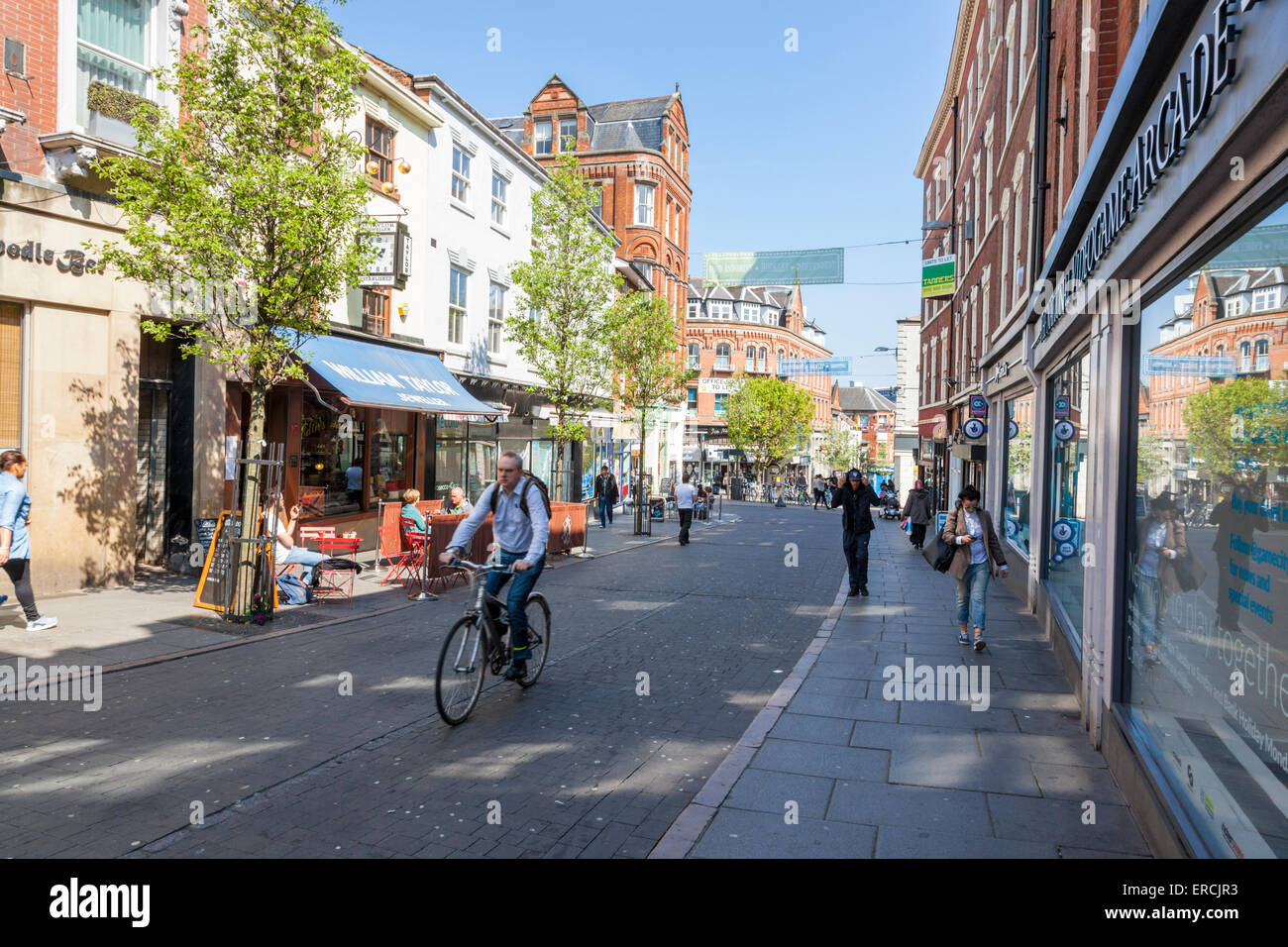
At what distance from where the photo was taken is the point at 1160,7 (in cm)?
418

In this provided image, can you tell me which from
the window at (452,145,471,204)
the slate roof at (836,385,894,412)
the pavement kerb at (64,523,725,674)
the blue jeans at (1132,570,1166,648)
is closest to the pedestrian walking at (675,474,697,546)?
the window at (452,145,471,204)

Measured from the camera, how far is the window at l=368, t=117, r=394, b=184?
1695 cm

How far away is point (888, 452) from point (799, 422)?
4516 centimetres

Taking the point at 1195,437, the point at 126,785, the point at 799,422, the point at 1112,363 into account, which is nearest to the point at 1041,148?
the point at 1112,363

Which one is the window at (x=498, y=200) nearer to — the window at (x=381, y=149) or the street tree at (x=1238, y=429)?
the window at (x=381, y=149)

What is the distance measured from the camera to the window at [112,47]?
10734mm

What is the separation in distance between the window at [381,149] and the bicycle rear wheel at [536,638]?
491 inches

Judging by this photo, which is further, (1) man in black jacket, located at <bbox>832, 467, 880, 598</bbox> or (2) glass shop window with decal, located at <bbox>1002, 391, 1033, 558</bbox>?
(2) glass shop window with decal, located at <bbox>1002, 391, 1033, 558</bbox>

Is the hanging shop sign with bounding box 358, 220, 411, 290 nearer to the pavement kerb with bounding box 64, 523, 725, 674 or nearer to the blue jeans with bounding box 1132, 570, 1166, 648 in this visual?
the pavement kerb with bounding box 64, 523, 725, 674

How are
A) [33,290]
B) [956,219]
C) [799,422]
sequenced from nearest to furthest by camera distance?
1. [33,290]
2. [956,219]
3. [799,422]

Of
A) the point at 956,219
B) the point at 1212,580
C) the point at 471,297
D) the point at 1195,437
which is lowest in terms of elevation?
the point at 1212,580

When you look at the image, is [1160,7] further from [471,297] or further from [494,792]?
[471,297]

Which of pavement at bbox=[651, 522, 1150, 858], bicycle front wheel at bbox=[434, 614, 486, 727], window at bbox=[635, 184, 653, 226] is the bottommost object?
pavement at bbox=[651, 522, 1150, 858]

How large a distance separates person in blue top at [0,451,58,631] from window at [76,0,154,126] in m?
4.95
